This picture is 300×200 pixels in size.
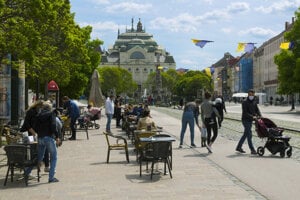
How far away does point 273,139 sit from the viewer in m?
16.1

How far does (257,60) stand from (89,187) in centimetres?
14017

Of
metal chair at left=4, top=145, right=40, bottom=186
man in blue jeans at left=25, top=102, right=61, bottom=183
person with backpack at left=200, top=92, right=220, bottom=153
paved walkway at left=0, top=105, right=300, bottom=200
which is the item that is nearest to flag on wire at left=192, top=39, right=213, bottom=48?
person with backpack at left=200, top=92, right=220, bottom=153

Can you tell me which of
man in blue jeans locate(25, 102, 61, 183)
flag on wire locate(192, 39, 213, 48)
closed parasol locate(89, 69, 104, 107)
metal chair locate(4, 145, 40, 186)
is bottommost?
metal chair locate(4, 145, 40, 186)

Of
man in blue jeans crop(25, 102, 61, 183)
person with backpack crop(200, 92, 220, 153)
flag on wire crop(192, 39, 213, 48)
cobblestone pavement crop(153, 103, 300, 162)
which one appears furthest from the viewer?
flag on wire crop(192, 39, 213, 48)

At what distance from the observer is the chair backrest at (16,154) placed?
1118 cm

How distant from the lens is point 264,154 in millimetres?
16781

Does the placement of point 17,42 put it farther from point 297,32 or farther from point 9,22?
point 297,32

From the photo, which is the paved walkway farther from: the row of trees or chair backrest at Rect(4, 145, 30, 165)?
the row of trees

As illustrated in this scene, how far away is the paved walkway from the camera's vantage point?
10.0 metres

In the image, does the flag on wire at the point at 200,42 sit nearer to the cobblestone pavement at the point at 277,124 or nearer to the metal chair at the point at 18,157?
the cobblestone pavement at the point at 277,124

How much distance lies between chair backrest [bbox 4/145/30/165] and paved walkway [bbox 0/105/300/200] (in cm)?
47

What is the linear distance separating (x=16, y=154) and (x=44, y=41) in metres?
14.5

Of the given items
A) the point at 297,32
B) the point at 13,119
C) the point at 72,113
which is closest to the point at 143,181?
the point at 72,113

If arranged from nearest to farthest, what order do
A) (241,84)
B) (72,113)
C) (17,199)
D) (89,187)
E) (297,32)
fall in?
(17,199), (89,187), (72,113), (297,32), (241,84)
